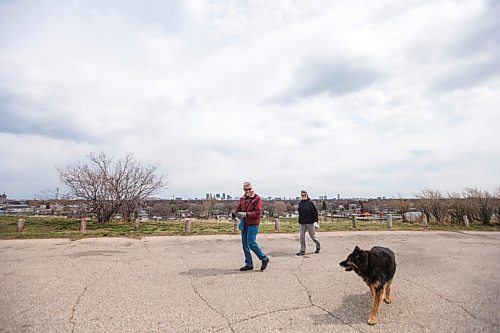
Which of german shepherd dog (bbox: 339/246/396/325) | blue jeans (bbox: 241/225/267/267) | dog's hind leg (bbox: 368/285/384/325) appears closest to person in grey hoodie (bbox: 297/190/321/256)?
blue jeans (bbox: 241/225/267/267)

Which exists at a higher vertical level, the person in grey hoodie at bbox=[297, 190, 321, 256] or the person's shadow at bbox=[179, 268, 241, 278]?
the person in grey hoodie at bbox=[297, 190, 321, 256]

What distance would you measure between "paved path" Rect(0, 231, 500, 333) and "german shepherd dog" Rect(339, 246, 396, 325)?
317 mm

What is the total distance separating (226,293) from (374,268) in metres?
2.44

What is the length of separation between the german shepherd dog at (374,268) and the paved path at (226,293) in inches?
12.5

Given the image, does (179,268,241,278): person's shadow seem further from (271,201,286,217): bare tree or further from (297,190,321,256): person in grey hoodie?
(271,201,286,217): bare tree

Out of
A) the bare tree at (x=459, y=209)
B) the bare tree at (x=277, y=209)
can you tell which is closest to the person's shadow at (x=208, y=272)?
the bare tree at (x=459, y=209)

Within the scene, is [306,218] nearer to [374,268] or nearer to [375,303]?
[374,268]

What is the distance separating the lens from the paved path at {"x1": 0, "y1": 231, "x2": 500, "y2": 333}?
397cm

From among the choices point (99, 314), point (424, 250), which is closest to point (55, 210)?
point (99, 314)

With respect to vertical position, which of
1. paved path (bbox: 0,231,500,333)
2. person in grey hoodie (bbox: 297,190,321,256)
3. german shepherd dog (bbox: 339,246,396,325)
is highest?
person in grey hoodie (bbox: 297,190,321,256)

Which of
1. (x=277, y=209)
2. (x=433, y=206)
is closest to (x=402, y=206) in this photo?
(x=433, y=206)

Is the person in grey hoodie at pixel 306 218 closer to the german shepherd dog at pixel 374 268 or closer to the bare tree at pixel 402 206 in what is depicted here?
the german shepherd dog at pixel 374 268

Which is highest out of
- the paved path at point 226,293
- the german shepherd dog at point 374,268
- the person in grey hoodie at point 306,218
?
the person in grey hoodie at point 306,218

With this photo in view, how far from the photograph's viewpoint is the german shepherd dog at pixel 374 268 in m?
4.15
